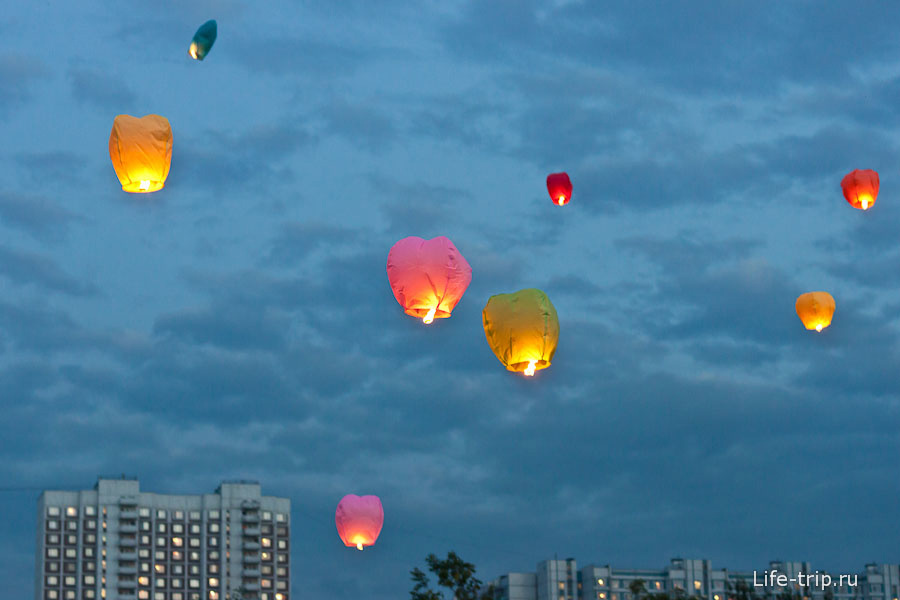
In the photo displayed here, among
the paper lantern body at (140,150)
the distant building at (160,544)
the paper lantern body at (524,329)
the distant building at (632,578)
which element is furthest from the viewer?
the distant building at (160,544)

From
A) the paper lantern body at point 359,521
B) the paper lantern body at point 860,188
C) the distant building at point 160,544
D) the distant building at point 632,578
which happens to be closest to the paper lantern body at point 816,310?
the paper lantern body at point 860,188

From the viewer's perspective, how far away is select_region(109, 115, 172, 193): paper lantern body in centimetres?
2277

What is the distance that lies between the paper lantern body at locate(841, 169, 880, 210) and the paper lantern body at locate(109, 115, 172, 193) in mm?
19597

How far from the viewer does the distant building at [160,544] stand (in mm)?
117875

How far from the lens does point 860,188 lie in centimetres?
3597

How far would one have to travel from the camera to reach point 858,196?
118 ft

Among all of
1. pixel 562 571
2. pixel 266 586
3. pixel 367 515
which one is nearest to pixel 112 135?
pixel 367 515

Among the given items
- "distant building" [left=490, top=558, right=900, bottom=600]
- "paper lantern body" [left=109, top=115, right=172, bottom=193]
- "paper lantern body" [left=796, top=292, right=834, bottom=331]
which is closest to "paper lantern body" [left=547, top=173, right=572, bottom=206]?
"paper lantern body" [left=796, top=292, right=834, bottom=331]

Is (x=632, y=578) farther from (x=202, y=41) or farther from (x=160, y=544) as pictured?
(x=202, y=41)

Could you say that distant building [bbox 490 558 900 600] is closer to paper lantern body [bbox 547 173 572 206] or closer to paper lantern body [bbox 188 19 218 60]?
paper lantern body [bbox 547 173 572 206]

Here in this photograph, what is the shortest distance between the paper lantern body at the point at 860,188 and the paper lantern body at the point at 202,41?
1819cm

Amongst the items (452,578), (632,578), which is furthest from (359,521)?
(632,578)

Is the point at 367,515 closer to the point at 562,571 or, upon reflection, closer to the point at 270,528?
the point at 562,571

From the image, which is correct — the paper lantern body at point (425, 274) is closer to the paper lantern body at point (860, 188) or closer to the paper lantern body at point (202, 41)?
the paper lantern body at point (202, 41)
